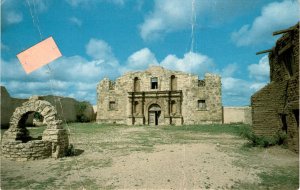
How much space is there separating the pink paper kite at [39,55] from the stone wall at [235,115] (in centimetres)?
2463

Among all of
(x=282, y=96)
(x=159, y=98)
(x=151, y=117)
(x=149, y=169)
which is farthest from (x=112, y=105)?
(x=149, y=169)

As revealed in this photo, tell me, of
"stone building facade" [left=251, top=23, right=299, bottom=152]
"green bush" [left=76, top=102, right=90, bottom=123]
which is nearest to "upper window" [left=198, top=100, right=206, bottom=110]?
"stone building facade" [left=251, top=23, right=299, bottom=152]

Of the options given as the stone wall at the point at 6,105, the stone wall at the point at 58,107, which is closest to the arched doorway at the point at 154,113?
the stone wall at the point at 58,107

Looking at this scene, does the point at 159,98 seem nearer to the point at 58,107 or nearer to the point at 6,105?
the point at 58,107

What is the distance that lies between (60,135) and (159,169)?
440 cm

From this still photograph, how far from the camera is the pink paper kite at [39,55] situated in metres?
4.74

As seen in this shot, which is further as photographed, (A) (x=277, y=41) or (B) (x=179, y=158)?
(A) (x=277, y=41)

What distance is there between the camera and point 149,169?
23.9ft

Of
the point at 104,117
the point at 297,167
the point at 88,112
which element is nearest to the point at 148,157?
the point at 297,167

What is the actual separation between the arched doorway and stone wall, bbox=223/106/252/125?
750 centimetres

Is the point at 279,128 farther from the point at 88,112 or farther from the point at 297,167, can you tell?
the point at 88,112

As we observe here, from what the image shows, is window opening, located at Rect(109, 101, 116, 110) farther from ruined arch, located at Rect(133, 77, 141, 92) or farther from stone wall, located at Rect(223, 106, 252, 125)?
stone wall, located at Rect(223, 106, 252, 125)

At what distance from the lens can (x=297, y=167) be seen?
23.9 feet

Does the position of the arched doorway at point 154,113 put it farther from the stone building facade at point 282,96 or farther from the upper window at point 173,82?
the stone building facade at point 282,96
